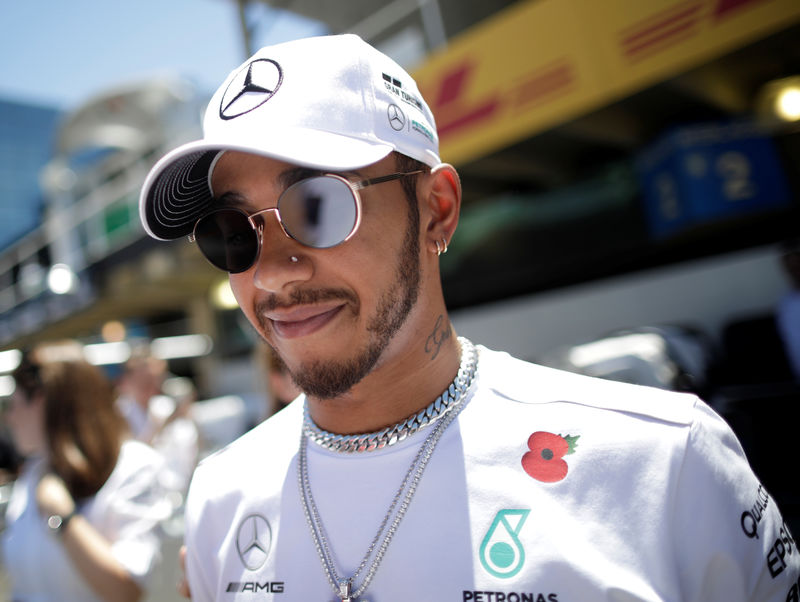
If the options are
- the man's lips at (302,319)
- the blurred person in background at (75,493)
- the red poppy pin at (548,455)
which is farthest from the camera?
the blurred person in background at (75,493)

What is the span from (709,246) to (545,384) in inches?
241

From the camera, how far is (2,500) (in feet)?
15.1

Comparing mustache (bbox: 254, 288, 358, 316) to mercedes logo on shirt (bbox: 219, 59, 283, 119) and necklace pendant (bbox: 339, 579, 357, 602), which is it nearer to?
mercedes logo on shirt (bbox: 219, 59, 283, 119)

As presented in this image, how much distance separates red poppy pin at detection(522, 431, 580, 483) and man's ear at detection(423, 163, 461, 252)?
0.45 meters

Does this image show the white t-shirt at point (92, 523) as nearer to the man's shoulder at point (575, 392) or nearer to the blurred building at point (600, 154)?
the man's shoulder at point (575, 392)

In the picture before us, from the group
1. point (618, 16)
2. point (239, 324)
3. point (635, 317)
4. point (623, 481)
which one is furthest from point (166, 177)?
point (239, 324)

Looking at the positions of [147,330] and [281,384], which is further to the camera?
[147,330]

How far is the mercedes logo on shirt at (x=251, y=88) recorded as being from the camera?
1.12 meters

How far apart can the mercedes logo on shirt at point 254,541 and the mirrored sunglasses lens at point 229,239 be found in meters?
0.52

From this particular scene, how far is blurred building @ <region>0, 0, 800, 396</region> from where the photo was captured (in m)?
4.73

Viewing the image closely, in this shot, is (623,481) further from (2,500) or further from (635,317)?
(635,317)

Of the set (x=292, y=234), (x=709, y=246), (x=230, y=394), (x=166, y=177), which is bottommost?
(x=230, y=394)

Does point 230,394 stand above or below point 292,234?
below

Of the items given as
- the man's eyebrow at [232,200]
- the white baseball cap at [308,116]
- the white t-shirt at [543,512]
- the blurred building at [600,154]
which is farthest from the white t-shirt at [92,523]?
the blurred building at [600,154]
